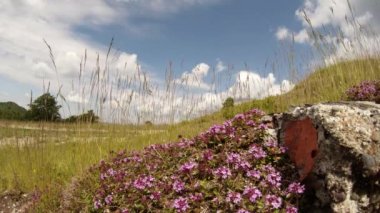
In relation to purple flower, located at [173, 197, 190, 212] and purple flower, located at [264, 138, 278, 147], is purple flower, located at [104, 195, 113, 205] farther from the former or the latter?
purple flower, located at [264, 138, 278, 147]

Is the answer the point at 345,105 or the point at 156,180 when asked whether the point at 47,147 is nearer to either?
the point at 156,180

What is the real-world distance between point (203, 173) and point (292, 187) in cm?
109

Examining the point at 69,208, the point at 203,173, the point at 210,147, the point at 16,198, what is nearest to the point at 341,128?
the point at 203,173

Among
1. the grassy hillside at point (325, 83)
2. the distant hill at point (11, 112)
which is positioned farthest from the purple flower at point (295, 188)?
the distant hill at point (11, 112)

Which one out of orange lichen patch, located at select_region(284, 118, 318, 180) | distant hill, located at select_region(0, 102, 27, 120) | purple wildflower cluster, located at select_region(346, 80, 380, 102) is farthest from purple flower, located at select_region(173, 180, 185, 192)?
distant hill, located at select_region(0, 102, 27, 120)

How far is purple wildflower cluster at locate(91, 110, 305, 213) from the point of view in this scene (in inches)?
185

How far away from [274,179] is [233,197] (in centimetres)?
63

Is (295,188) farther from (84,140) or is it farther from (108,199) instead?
(84,140)

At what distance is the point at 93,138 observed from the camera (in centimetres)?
994

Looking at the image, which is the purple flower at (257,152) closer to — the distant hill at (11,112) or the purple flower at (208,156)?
the purple flower at (208,156)

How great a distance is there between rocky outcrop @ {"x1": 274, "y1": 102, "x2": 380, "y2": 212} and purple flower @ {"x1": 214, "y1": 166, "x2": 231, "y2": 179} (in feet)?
2.70

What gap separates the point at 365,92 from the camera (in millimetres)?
8242

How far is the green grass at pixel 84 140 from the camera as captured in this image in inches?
320

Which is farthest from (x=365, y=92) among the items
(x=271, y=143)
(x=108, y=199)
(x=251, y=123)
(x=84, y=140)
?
(x=84, y=140)
